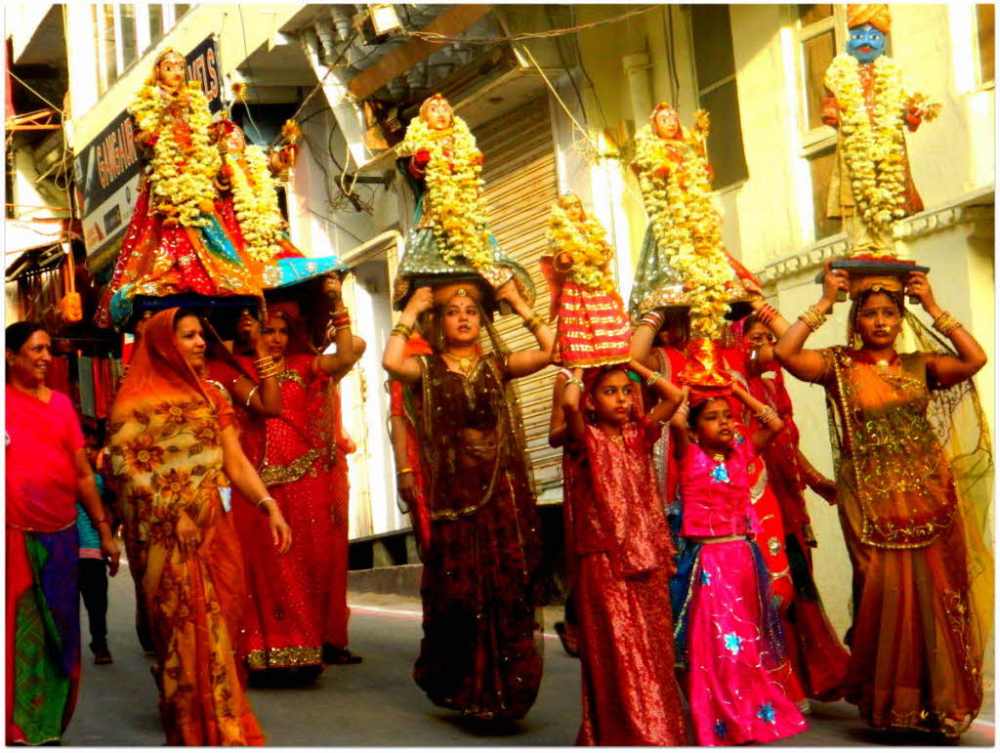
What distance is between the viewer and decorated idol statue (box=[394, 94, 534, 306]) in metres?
9.67

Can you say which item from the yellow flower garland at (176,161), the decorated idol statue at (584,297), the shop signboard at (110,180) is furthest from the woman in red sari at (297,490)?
the shop signboard at (110,180)

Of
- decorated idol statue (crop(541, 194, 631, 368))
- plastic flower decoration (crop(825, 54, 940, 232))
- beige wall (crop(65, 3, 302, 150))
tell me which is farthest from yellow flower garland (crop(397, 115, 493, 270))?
beige wall (crop(65, 3, 302, 150))

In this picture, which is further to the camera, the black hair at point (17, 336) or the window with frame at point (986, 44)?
the window with frame at point (986, 44)

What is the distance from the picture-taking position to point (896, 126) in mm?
9570

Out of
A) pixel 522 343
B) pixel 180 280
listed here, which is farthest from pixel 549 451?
pixel 180 280

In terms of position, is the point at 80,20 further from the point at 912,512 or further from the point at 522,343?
the point at 912,512

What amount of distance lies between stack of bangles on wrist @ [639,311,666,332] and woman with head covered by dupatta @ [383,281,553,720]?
70 cm

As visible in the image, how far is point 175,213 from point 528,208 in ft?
24.8

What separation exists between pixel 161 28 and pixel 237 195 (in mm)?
12996

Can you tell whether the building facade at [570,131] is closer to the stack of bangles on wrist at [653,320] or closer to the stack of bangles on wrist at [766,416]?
the stack of bangles on wrist at [653,320]

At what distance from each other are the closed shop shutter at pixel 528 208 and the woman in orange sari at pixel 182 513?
7.70 m

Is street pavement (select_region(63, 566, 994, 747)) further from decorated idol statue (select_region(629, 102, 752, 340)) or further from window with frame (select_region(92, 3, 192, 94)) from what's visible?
window with frame (select_region(92, 3, 192, 94))

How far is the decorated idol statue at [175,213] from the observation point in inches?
374

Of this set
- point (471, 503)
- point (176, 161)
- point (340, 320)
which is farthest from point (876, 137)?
point (176, 161)
